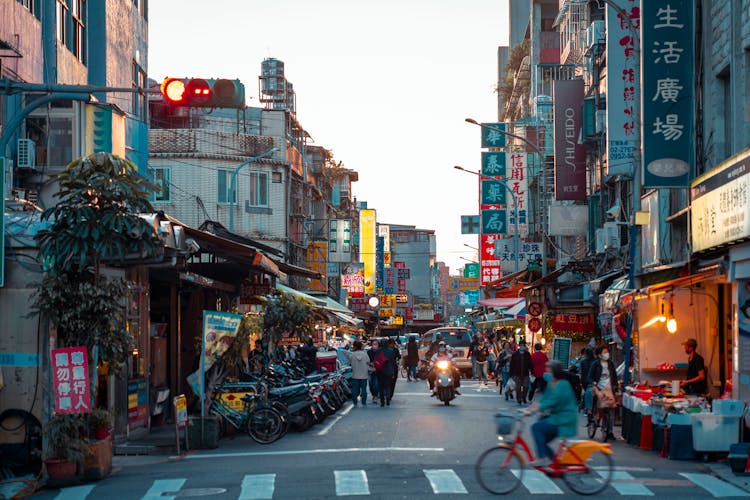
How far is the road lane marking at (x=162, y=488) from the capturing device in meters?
14.2

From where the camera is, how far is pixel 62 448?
1574cm

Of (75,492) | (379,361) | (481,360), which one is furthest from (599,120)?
(75,492)

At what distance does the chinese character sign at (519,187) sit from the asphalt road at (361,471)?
104ft

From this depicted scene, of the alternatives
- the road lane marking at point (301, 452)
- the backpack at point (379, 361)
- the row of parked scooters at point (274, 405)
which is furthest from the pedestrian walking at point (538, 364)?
the road lane marking at point (301, 452)

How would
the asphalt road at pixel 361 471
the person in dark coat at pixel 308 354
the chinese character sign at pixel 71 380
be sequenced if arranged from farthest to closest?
the person in dark coat at pixel 308 354, the chinese character sign at pixel 71 380, the asphalt road at pixel 361 471

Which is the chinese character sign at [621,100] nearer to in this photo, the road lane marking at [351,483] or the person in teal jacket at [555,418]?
the road lane marking at [351,483]

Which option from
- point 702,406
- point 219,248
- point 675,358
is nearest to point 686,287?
point 675,358

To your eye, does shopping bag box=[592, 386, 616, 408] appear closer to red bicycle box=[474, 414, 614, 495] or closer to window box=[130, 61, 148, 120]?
red bicycle box=[474, 414, 614, 495]

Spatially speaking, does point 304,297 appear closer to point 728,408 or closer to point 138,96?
point 138,96

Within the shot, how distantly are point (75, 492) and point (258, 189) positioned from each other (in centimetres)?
4323

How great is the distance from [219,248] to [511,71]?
2360 inches

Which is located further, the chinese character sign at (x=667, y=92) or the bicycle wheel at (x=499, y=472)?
the chinese character sign at (x=667, y=92)

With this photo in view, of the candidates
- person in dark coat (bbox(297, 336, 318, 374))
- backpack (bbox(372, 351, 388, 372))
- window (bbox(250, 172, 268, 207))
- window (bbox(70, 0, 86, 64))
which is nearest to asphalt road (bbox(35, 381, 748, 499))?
backpack (bbox(372, 351, 388, 372))

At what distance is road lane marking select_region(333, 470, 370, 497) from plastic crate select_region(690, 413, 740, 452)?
545 centimetres
